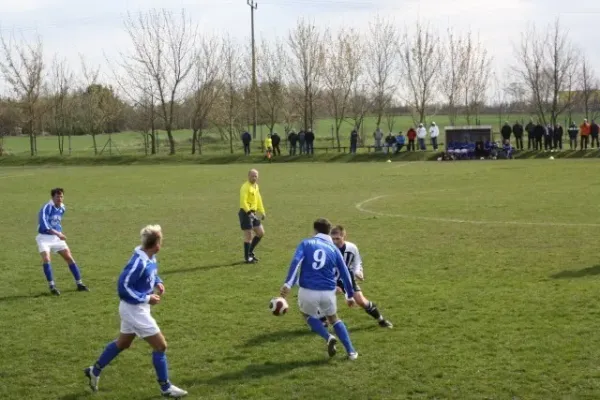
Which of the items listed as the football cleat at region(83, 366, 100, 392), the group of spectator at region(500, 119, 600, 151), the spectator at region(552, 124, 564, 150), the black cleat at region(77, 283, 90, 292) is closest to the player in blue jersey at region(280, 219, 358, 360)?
the football cleat at region(83, 366, 100, 392)

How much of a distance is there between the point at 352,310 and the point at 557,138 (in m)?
43.3

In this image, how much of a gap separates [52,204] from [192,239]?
7.03 meters

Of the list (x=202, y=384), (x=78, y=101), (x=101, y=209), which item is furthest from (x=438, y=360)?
(x=78, y=101)

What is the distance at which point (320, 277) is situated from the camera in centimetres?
1001

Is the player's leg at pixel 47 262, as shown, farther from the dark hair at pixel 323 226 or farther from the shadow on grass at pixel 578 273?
the shadow on grass at pixel 578 273

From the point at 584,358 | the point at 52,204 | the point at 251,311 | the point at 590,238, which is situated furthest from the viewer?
the point at 590,238

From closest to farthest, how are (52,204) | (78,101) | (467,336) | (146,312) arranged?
(146,312) → (467,336) → (52,204) → (78,101)

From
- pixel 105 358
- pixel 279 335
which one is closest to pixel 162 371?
pixel 105 358

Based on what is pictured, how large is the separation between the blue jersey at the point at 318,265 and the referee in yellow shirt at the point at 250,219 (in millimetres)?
7728

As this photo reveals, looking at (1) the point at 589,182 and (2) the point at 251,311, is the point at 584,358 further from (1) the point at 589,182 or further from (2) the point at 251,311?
(1) the point at 589,182

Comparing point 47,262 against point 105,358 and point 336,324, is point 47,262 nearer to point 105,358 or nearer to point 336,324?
point 105,358

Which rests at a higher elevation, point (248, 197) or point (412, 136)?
point (412, 136)

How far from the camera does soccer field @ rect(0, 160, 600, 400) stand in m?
9.40

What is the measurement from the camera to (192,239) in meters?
21.7
